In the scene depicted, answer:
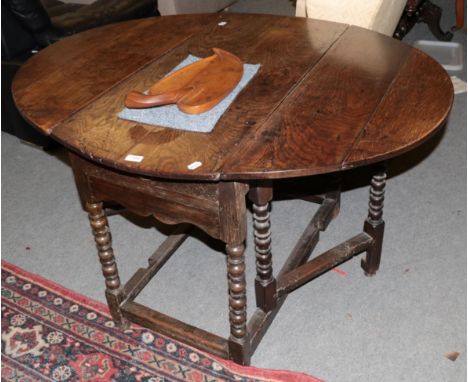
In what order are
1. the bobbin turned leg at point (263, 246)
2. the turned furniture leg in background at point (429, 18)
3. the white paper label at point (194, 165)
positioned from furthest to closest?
the turned furniture leg in background at point (429, 18) < the bobbin turned leg at point (263, 246) < the white paper label at point (194, 165)

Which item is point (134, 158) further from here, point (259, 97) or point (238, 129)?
point (259, 97)

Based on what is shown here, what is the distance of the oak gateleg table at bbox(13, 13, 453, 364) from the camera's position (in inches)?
51.6

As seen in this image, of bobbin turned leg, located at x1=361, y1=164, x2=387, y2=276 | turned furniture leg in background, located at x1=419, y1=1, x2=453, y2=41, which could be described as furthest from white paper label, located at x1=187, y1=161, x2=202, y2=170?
turned furniture leg in background, located at x1=419, y1=1, x2=453, y2=41

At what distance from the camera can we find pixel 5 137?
121 inches

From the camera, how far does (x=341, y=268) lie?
2115 mm

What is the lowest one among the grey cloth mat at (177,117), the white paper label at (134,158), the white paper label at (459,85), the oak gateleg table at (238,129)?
the white paper label at (459,85)

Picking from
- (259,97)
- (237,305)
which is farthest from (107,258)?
(259,97)

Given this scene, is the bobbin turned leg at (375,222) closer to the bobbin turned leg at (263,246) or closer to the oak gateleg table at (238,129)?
the oak gateleg table at (238,129)

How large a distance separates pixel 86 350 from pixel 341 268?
3.03 ft

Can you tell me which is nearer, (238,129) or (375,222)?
(238,129)

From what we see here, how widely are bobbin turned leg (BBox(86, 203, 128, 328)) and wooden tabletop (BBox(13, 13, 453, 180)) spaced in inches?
12.7

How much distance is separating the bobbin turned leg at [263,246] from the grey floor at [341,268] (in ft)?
0.52

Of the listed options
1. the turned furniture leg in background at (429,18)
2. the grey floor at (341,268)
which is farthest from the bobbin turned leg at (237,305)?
the turned furniture leg in background at (429,18)

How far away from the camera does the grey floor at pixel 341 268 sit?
1798 millimetres
